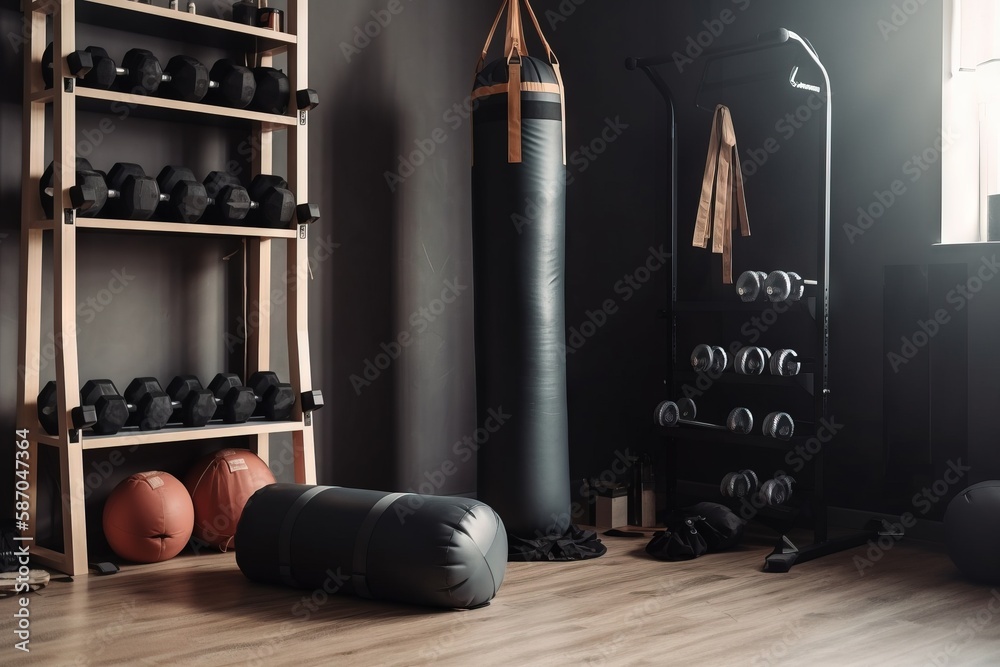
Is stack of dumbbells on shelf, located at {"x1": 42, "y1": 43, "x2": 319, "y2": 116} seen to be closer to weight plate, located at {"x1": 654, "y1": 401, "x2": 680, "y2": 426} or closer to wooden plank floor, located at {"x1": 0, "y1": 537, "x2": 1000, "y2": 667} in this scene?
wooden plank floor, located at {"x1": 0, "y1": 537, "x2": 1000, "y2": 667}

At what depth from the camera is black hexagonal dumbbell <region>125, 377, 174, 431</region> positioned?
11.4 feet

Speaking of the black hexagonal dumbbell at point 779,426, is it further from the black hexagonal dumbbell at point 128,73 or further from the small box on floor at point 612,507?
the black hexagonal dumbbell at point 128,73

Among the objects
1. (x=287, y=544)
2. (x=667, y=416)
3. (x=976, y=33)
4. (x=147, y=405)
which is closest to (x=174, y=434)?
(x=147, y=405)

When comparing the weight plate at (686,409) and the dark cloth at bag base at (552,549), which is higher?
the weight plate at (686,409)

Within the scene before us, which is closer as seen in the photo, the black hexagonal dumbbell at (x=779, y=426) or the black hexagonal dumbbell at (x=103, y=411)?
the black hexagonal dumbbell at (x=103, y=411)

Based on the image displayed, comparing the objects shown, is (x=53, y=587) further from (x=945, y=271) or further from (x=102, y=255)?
(x=945, y=271)

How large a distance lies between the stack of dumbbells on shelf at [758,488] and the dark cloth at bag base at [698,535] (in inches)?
3.5

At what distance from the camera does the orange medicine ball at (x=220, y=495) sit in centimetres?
368

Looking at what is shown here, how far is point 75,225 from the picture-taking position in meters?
3.31

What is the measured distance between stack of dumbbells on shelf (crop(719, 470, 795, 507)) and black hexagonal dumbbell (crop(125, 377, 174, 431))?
2.12m

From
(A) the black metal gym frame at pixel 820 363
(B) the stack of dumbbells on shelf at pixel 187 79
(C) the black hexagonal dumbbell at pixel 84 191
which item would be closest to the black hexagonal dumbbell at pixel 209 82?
(B) the stack of dumbbells on shelf at pixel 187 79

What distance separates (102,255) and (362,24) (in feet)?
4.87

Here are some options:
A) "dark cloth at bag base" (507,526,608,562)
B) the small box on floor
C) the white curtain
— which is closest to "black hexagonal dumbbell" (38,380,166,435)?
"dark cloth at bag base" (507,526,608,562)

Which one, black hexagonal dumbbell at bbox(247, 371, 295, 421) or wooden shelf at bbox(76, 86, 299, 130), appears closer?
wooden shelf at bbox(76, 86, 299, 130)
